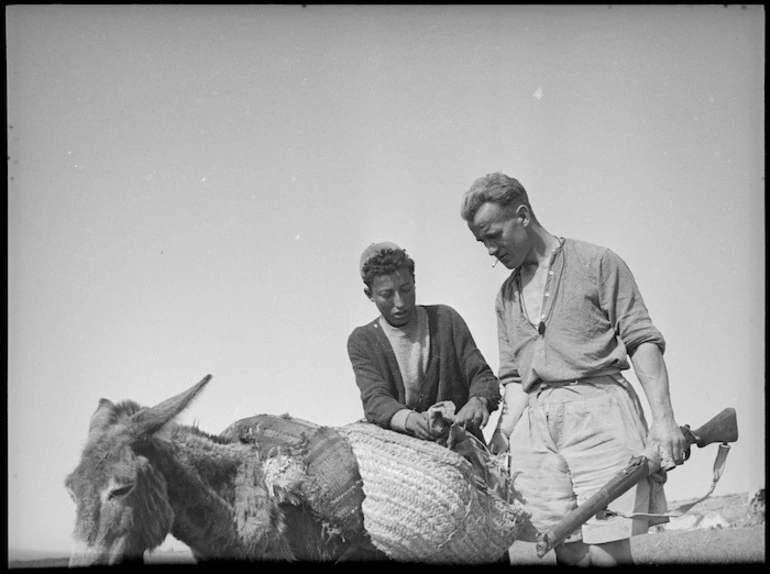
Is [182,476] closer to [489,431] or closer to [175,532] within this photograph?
[175,532]

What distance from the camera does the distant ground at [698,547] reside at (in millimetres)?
4279

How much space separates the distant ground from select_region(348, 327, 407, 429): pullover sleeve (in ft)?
2.72

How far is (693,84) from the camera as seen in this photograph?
4.43 meters

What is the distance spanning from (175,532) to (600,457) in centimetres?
170

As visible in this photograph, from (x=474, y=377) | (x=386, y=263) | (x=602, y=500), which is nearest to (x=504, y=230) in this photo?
(x=386, y=263)

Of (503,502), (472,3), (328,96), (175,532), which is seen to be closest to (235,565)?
(175,532)

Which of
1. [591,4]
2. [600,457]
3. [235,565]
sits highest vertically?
[591,4]

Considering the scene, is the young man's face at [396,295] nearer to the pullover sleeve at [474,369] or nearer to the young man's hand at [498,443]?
the pullover sleeve at [474,369]

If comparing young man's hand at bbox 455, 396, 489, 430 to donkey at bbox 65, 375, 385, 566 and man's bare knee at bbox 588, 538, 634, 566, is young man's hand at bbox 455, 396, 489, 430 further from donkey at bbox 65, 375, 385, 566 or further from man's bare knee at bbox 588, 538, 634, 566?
man's bare knee at bbox 588, 538, 634, 566

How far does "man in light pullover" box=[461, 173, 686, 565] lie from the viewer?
3961 millimetres

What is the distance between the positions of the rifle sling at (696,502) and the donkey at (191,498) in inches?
38.7

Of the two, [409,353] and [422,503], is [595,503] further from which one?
[409,353]

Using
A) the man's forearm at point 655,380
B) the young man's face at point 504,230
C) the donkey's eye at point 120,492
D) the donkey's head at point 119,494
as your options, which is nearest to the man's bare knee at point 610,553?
the man's forearm at point 655,380

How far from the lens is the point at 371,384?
4.12 meters
